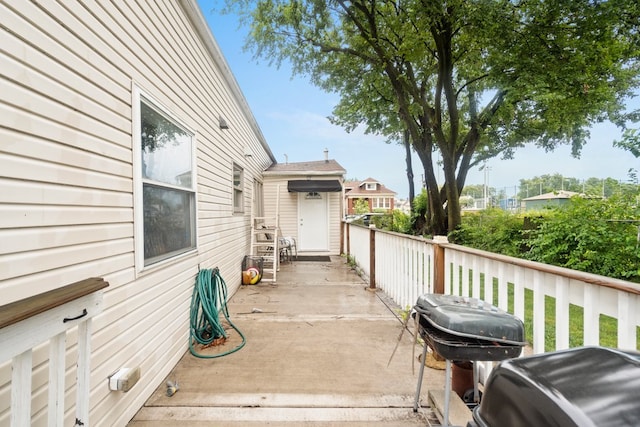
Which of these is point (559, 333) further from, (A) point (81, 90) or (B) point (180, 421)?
(A) point (81, 90)

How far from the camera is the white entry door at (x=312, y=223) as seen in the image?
352 inches

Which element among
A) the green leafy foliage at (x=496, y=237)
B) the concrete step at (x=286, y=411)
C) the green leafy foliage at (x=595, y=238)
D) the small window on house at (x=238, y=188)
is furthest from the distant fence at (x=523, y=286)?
the small window on house at (x=238, y=188)

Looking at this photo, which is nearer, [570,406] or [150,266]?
[570,406]

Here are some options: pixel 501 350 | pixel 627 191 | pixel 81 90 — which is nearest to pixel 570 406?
pixel 501 350

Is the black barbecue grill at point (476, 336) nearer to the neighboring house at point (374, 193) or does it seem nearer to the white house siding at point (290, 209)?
the white house siding at point (290, 209)

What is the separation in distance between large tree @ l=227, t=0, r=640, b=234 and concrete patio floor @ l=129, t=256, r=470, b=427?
601 cm

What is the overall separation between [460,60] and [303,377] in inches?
356

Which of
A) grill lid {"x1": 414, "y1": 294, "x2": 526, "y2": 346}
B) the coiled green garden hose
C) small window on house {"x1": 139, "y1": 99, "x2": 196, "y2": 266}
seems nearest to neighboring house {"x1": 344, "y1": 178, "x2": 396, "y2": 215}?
the coiled green garden hose

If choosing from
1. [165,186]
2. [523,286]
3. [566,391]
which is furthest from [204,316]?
[566,391]

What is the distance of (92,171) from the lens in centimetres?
161

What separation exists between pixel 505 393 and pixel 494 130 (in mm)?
11880

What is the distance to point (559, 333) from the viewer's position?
1539mm

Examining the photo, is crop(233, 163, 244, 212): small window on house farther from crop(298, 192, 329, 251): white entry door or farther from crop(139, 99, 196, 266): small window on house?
crop(298, 192, 329, 251): white entry door

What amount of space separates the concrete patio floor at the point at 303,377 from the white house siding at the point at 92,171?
0.36 meters
